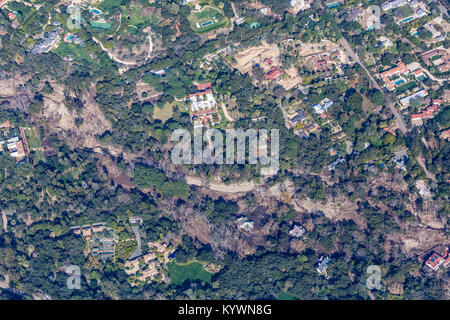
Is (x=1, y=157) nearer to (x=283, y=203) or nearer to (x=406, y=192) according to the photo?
(x=283, y=203)

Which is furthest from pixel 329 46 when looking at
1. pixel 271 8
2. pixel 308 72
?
pixel 271 8

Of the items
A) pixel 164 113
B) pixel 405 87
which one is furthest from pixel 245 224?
pixel 405 87

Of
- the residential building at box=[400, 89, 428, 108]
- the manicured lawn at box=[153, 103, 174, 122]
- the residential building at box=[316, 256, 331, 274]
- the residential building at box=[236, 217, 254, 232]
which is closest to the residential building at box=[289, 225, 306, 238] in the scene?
the residential building at box=[316, 256, 331, 274]

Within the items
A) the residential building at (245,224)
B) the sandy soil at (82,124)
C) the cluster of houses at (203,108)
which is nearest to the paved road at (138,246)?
the sandy soil at (82,124)

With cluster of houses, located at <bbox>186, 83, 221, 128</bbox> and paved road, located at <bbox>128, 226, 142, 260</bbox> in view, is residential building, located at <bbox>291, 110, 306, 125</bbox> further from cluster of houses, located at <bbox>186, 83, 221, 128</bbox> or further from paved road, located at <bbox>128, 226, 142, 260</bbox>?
paved road, located at <bbox>128, 226, 142, 260</bbox>

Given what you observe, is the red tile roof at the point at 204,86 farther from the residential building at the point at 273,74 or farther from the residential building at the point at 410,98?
the residential building at the point at 410,98
